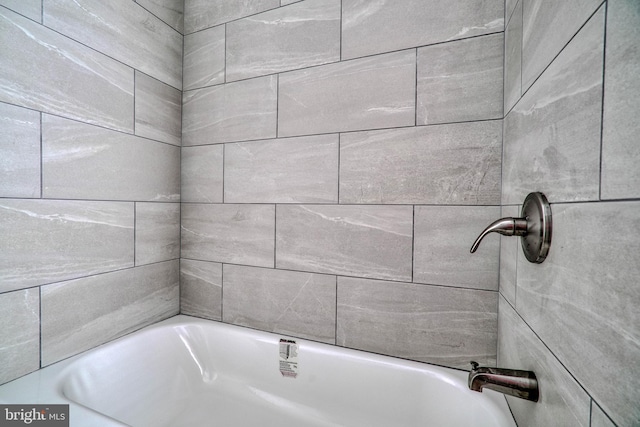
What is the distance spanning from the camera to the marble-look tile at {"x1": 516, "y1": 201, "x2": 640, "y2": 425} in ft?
1.13

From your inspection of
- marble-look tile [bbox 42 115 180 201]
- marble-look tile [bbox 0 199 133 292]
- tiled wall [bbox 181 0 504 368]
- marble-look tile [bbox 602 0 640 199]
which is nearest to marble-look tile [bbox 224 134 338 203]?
tiled wall [bbox 181 0 504 368]

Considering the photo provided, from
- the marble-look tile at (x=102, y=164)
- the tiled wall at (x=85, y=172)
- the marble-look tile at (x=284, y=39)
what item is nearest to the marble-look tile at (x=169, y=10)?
the tiled wall at (x=85, y=172)

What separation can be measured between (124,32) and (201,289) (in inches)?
47.8

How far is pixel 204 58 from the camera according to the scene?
1.54m

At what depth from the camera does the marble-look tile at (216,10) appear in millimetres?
1409

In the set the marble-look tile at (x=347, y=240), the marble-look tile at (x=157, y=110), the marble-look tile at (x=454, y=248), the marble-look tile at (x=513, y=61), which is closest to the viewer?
the marble-look tile at (x=513, y=61)

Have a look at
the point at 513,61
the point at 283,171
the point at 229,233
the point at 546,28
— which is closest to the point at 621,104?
the point at 546,28

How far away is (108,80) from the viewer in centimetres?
125

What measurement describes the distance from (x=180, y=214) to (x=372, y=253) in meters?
1.04

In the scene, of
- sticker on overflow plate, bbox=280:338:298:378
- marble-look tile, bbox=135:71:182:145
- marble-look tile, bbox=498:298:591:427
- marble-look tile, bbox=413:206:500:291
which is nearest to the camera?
marble-look tile, bbox=498:298:591:427

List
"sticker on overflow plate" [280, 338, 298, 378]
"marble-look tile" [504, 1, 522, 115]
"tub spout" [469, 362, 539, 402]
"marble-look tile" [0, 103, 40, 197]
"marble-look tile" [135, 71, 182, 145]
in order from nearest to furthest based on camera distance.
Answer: "tub spout" [469, 362, 539, 402], "marble-look tile" [504, 1, 522, 115], "marble-look tile" [0, 103, 40, 197], "sticker on overflow plate" [280, 338, 298, 378], "marble-look tile" [135, 71, 182, 145]

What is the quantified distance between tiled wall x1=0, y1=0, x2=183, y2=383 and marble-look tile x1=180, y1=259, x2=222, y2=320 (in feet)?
0.21

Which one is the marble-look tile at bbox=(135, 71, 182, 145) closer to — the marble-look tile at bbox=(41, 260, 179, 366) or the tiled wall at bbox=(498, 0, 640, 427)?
the marble-look tile at bbox=(41, 260, 179, 366)

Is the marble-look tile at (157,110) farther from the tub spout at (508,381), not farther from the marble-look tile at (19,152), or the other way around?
the tub spout at (508,381)
